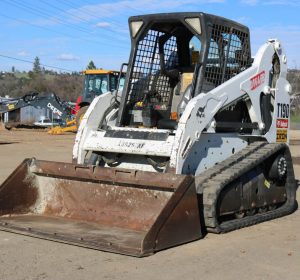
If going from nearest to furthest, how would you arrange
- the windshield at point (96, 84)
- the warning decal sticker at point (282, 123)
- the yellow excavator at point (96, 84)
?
1. the warning decal sticker at point (282, 123)
2. the yellow excavator at point (96, 84)
3. the windshield at point (96, 84)

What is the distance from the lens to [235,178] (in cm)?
688

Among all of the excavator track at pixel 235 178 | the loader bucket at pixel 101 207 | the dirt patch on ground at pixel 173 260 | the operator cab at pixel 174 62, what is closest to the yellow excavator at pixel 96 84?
the operator cab at pixel 174 62

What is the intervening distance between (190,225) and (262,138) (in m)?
2.66

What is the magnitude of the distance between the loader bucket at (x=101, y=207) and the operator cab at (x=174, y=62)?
4.51 ft

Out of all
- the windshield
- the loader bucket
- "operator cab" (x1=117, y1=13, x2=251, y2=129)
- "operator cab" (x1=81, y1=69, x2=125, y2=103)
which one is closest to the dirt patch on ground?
the loader bucket

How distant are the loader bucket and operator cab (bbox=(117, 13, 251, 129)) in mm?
1376

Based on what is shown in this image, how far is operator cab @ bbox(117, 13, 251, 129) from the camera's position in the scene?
7.58 metres

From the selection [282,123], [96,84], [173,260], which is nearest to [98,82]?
[96,84]

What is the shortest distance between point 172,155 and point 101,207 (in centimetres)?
111

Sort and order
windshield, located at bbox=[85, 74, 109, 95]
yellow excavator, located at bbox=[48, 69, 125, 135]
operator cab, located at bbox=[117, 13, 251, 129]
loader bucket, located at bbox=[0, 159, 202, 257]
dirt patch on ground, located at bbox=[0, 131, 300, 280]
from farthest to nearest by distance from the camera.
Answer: windshield, located at bbox=[85, 74, 109, 95] < yellow excavator, located at bbox=[48, 69, 125, 135] < operator cab, located at bbox=[117, 13, 251, 129] < loader bucket, located at bbox=[0, 159, 202, 257] < dirt patch on ground, located at bbox=[0, 131, 300, 280]

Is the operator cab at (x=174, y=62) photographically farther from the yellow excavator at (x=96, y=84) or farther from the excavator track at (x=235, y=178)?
the yellow excavator at (x=96, y=84)

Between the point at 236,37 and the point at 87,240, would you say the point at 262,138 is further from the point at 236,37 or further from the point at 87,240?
the point at 87,240

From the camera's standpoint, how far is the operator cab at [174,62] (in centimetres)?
758

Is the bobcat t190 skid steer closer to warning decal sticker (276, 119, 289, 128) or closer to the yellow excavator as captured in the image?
warning decal sticker (276, 119, 289, 128)
